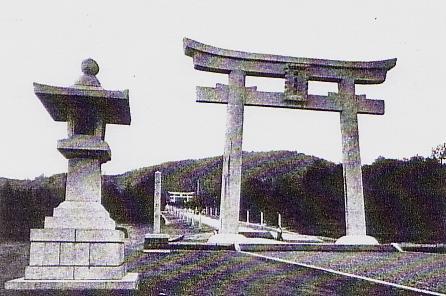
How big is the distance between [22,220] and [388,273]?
16.2 meters

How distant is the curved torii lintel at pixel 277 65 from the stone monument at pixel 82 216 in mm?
8251

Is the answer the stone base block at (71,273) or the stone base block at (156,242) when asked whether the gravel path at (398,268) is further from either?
the stone base block at (71,273)

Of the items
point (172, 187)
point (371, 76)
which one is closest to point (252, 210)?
point (371, 76)

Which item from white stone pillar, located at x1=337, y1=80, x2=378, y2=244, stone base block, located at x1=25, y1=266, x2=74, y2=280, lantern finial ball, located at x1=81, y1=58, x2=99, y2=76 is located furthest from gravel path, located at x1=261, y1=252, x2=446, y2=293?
lantern finial ball, located at x1=81, y1=58, x2=99, y2=76

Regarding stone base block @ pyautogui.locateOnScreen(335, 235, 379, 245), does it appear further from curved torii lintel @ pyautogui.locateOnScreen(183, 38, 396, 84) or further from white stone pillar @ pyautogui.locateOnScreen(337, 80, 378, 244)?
curved torii lintel @ pyautogui.locateOnScreen(183, 38, 396, 84)

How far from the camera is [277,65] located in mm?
15820

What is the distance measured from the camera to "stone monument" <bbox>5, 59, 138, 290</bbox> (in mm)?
6488

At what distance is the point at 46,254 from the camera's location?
6.50m

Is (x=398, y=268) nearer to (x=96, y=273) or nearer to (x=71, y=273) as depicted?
(x=96, y=273)

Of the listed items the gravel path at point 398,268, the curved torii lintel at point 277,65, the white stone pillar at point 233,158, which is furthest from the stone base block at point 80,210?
the curved torii lintel at point 277,65

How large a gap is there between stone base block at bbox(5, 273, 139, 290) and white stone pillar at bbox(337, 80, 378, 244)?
1023 centimetres

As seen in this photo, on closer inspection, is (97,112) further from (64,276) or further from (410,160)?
(410,160)

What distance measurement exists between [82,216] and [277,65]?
10.2 m

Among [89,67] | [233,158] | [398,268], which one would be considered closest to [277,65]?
[233,158]
